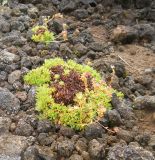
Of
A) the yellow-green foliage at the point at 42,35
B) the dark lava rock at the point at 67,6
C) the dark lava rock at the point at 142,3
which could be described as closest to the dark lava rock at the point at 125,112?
the yellow-green foliage at the point at 42,35

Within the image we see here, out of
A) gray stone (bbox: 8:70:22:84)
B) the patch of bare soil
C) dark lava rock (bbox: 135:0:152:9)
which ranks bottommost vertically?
the patch of bare soil

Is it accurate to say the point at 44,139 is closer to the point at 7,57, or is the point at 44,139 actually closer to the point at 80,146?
the point at 80,146

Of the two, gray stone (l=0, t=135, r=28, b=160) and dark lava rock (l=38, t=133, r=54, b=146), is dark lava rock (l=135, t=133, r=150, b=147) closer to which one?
dark lava rock (l=38, t=133, r=54, b=146)

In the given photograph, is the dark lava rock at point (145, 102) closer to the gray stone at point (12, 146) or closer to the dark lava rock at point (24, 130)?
the dark lava rock at point (24, 130)

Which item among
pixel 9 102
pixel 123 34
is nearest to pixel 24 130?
pixel 9 102

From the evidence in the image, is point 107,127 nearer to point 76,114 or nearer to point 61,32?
point 76,114

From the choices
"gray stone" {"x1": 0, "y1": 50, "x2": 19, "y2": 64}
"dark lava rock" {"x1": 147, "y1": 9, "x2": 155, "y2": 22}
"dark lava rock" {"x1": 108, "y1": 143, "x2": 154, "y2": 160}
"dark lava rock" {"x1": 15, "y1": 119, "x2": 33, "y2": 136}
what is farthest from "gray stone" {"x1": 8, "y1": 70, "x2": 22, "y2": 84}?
"dark lava rock" {"x1": 147, "y1": 9, "x2": 155, "y2": 22}

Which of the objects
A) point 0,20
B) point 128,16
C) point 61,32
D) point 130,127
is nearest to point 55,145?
point 130,127
